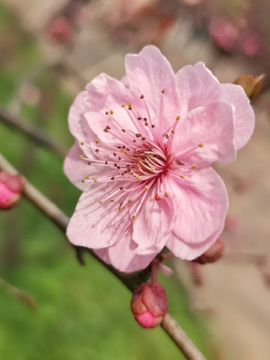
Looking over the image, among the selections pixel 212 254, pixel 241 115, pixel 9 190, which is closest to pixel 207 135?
pixel 241 115

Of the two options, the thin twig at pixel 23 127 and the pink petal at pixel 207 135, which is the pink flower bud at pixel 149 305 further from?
the thin twig at pixel 23 127

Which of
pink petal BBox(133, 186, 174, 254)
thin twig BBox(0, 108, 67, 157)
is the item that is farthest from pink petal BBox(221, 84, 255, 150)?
thin twig BBox(0, 108, 67, 157)

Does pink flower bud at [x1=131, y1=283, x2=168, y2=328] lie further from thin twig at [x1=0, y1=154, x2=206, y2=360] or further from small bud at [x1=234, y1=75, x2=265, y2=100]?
small bud at [x1=234, y1=75, x2=265, y2=100]

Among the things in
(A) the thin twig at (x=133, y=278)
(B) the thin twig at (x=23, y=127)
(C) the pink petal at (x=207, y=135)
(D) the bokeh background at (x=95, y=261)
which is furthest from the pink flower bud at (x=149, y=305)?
(B) the thin twig at (x=23, y=127)

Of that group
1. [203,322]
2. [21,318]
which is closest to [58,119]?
[21,318]

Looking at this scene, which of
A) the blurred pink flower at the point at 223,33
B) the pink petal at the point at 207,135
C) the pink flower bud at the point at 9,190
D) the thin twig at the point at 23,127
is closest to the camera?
the pink petal at the point at 207,135

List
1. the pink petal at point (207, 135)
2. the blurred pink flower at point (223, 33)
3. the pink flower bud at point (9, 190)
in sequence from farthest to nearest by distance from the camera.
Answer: the blurred pink flower at point (223, 33) < the pink flower bud at point (9, 190) < the pink petal at point (207, 135)

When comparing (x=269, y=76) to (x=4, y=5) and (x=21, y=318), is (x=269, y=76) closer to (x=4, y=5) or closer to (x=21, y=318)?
(x=21, y=318)
